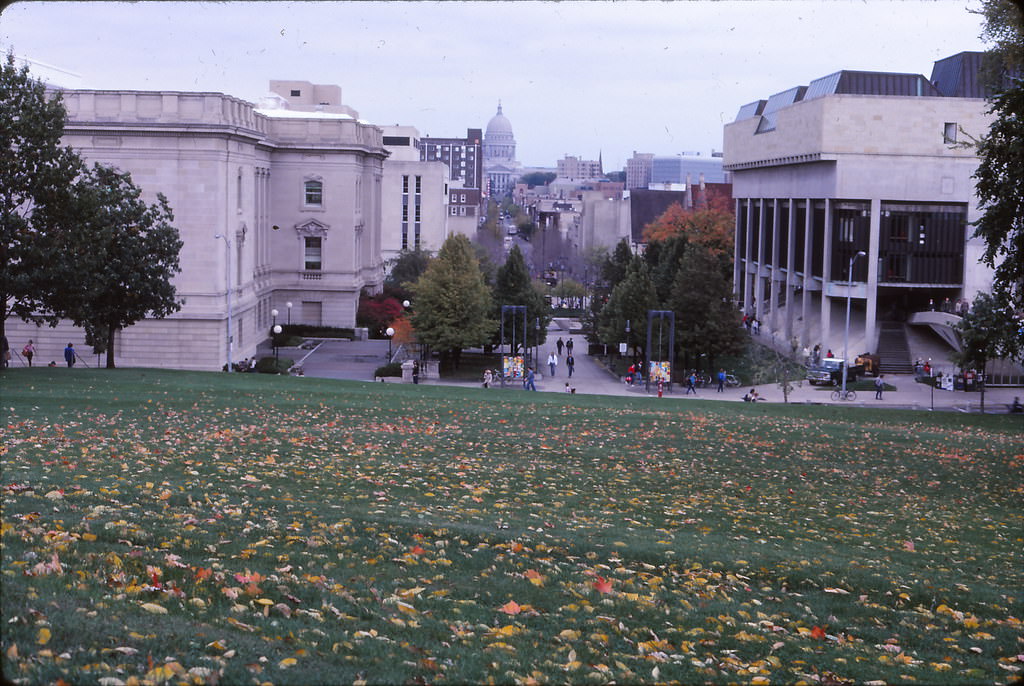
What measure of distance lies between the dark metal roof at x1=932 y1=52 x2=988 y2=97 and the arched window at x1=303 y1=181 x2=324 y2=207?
45967 mm

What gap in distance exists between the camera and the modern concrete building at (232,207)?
52.3m

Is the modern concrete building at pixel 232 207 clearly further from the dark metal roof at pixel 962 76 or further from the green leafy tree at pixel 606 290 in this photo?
the dark metal roof at pixel 962 76

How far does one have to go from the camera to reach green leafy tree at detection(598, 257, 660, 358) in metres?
61.2

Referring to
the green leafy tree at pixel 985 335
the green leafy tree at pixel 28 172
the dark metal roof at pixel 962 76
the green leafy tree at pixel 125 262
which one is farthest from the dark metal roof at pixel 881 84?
the green leafy tree at pixel 28 172

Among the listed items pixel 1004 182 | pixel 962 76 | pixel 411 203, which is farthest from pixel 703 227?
pixel 1004 182

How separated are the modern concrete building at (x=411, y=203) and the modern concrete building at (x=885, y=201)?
5496 cm

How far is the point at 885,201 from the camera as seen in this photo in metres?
70.3

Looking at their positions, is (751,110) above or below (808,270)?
above

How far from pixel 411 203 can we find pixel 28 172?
100217mm

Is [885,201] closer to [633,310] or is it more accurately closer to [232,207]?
[633,310]

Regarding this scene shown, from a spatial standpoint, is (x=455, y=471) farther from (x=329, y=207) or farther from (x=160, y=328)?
(x=329, y=207)

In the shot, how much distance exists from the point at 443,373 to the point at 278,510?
158 ft

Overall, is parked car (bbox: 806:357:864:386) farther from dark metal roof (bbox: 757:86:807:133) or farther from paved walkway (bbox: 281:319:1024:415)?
dark metal roof (bbox: 757:86:807:133)

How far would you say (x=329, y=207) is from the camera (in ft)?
250
